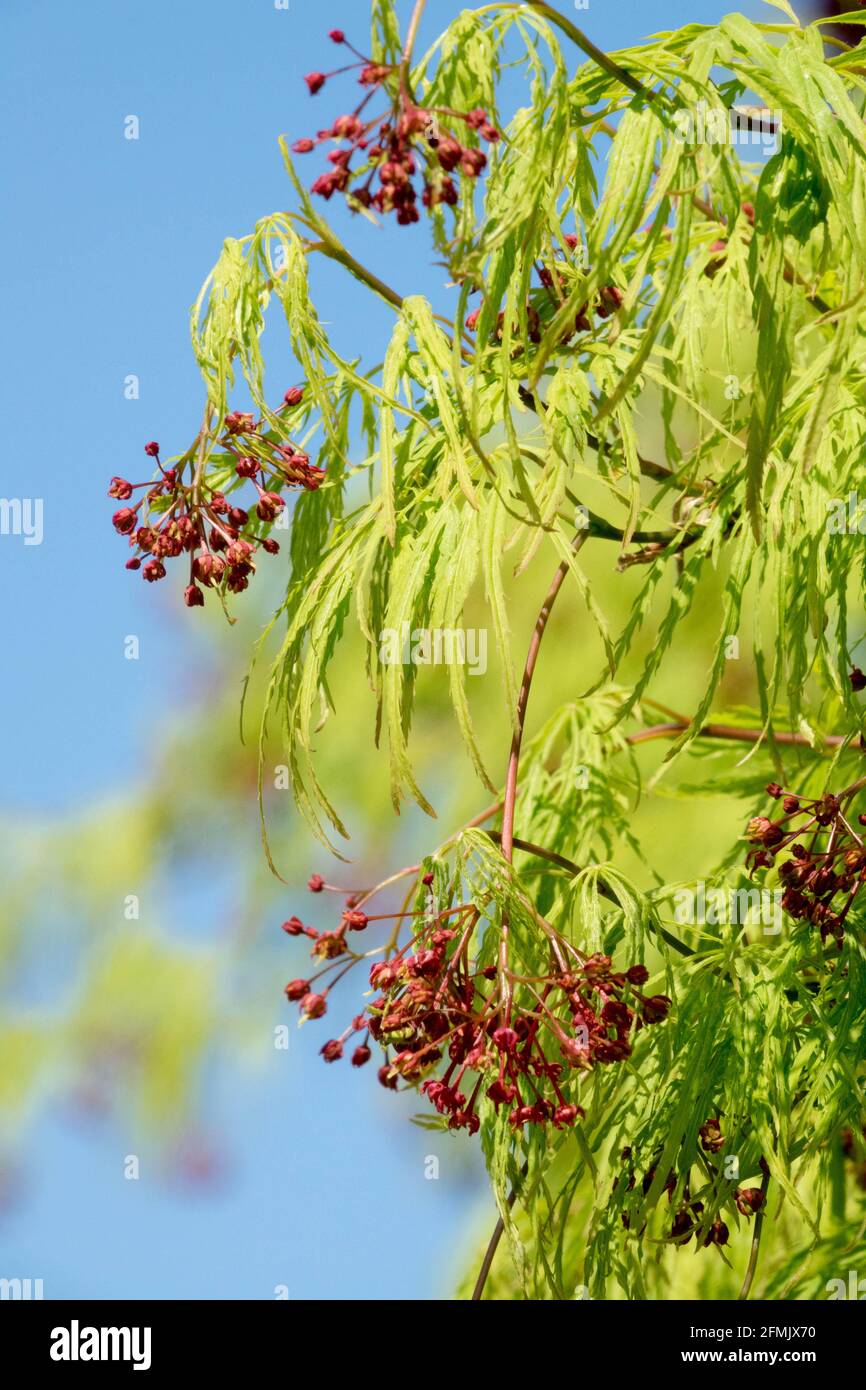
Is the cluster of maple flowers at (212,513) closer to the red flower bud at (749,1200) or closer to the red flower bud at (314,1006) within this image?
the red flower bud at (314,1006)

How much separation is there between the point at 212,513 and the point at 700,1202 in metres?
0.61

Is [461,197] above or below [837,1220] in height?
above

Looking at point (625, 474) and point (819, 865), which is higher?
point (625, 474)

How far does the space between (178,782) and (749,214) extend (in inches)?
100

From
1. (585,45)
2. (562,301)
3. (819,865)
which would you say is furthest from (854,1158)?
(585,45)

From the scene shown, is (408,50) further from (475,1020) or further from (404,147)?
(475,1020)

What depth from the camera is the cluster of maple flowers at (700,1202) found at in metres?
1.13

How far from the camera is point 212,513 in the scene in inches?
44.1

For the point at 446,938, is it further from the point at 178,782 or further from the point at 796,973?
the point at 178,782

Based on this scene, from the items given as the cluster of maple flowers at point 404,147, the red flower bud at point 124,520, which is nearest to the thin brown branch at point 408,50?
the cluster of maple flowers at point 404,147

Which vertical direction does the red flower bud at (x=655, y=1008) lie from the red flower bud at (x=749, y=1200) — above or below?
above

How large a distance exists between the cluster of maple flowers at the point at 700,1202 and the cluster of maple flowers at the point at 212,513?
1.68ft
